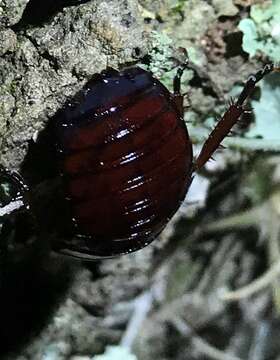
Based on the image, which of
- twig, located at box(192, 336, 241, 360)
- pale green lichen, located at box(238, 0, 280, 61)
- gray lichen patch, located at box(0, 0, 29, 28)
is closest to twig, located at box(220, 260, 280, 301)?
twig, located at box(192, 336, 241, 360)

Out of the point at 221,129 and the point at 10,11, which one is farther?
the point at 221,129

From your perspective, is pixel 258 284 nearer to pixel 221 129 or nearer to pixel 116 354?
pixel 116 354

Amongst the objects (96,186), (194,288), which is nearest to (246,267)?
(194,288)

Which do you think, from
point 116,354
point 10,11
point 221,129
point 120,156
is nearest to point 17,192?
point 120,156

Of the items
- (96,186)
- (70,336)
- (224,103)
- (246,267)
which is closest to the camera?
(96,186)

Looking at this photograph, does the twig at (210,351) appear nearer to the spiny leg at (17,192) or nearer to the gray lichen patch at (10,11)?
the spiny leg at (17,192)

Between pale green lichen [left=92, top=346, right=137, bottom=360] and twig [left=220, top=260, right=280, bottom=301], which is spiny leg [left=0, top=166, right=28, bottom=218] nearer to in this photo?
pale green lichen [left=92, top=346, right=137, bottom=360]

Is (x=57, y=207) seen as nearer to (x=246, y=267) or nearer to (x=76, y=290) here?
(x=76, y=290)
